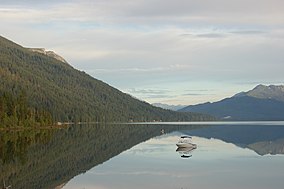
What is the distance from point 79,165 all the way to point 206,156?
71.3ft

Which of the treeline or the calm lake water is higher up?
the treeline

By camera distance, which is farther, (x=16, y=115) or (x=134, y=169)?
(x=16, y=115)

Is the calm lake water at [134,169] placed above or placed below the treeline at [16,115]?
below

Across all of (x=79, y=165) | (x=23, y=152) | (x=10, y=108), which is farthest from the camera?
(x=10, y=108)

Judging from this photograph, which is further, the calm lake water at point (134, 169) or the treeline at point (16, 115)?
the treeline at point (16, 115)

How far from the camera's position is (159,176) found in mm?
50688

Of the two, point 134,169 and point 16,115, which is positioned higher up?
point 16,115

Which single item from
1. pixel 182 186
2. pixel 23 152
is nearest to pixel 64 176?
pixel 182 186

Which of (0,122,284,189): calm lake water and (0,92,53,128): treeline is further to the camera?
(0,92,53,128): treeline

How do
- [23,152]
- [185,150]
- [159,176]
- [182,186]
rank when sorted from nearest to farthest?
[182,186] < [159,176] < [23,152] < [185,150]

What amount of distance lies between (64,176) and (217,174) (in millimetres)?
15481

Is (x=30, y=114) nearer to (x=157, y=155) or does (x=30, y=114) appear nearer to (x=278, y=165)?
(x=157, y=155)

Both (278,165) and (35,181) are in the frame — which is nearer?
(35,181)

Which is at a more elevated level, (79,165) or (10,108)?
A: (10,108)
